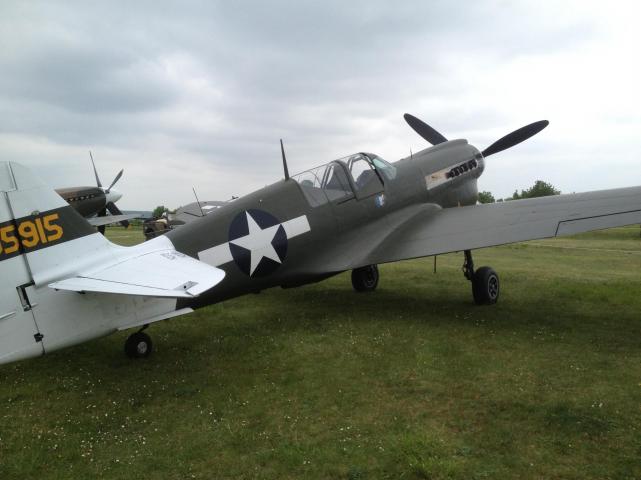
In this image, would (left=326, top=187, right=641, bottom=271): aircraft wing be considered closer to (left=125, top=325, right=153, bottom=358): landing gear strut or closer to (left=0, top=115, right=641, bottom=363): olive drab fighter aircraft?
(left=0, top=115, right=641, bottom=363): olive drab fighter aircraft

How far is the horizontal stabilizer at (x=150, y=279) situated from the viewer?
148 inches

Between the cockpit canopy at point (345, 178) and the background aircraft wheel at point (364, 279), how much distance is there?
2099 mm

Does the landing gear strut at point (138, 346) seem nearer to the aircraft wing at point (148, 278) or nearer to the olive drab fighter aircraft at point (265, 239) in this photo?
the olive drab fighter aircraft at point (265, 239)

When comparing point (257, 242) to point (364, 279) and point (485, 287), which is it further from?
point (485, 287)

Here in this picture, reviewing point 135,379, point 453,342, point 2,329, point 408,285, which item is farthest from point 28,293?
point 408,285

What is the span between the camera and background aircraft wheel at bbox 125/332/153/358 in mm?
5301

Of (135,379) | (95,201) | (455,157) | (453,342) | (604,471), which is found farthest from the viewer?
(95,201)

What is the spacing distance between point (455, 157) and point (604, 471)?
788cm

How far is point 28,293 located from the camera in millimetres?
4172

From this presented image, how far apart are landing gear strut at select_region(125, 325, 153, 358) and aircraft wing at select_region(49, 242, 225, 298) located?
1.17 metres

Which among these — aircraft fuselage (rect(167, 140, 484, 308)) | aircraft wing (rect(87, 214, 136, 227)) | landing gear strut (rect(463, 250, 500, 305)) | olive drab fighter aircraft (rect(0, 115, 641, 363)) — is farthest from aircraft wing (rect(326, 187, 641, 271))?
aircraft wing (rect(87, 214, 136, 227))

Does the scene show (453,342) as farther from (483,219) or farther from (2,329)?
(2,329)

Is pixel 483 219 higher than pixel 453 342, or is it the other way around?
pixel 483 219

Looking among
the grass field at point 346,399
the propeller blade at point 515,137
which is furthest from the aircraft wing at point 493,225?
the propeller blade at point 515,137
